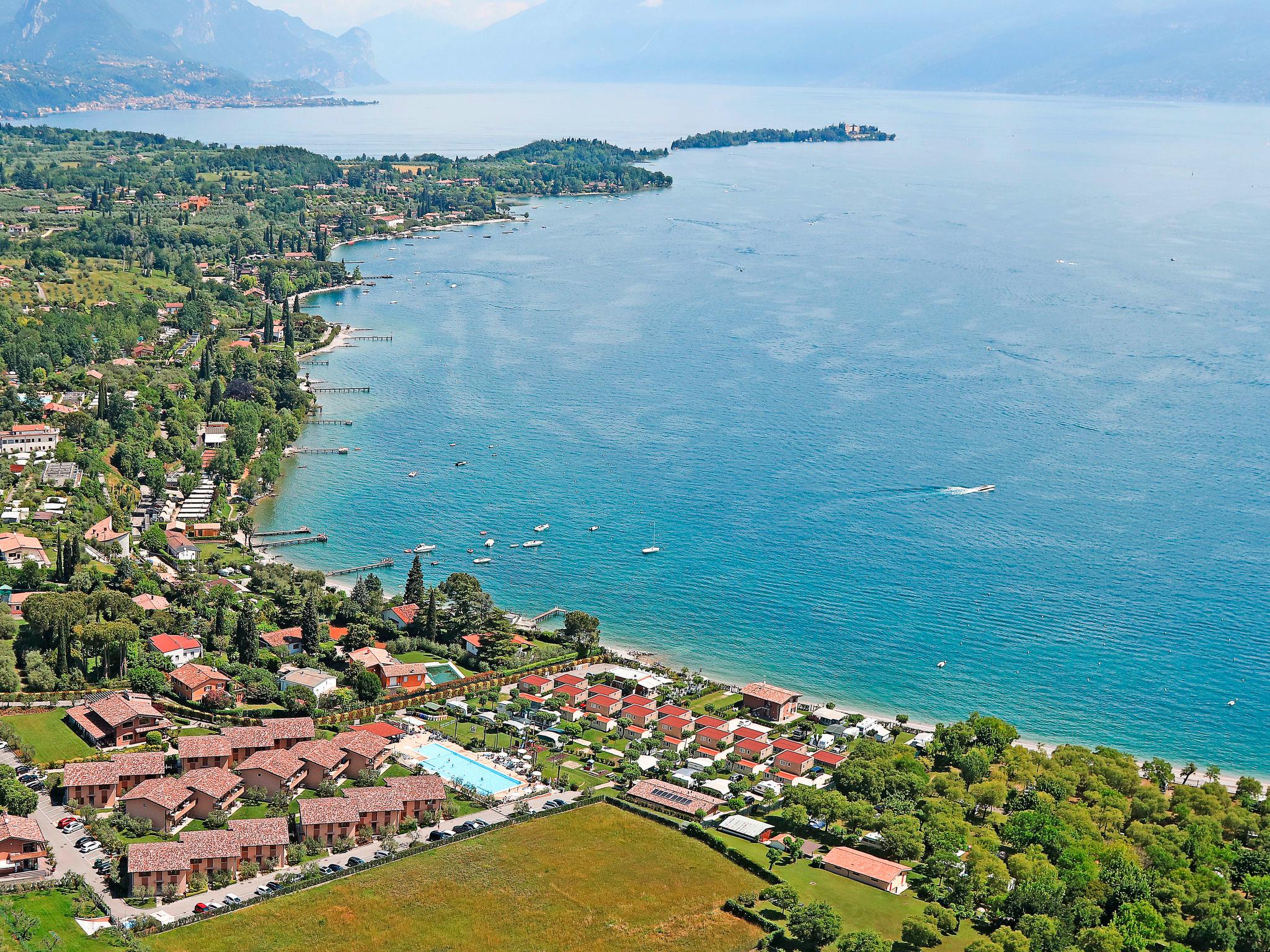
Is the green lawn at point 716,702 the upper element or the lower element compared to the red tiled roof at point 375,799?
lower

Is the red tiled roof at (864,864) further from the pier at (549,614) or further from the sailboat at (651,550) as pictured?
the sailboat at (651,550)

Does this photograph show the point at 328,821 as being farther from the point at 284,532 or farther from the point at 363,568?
the point at 284,532

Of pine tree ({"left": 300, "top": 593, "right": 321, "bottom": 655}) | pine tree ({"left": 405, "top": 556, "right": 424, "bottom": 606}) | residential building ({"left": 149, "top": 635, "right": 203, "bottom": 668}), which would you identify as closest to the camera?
residential building ({"left": 149, "top": 635, "right": 203, "bottom": 668})

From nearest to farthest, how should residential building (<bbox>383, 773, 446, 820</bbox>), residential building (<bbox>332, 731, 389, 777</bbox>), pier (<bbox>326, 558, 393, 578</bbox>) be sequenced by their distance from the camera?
residential building (<bbox>383, 773, 446, 820</bbox>) → residential building (<bbox>332, 731, 389, 777</bbox>) → pier (<bbox>326, 558, 393, 578</bbox>)

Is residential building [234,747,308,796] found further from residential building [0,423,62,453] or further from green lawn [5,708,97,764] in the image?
residential building [0,423,62,453]

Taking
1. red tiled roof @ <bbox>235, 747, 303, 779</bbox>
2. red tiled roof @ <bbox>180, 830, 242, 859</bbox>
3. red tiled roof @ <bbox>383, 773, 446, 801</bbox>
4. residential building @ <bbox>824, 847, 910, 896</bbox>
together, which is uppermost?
red tiled roof @ <bbox>235, 747, 303, 779</bbox>

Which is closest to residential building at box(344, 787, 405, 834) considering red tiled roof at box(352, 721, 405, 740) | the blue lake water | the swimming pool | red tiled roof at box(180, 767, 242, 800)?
the swimming pool

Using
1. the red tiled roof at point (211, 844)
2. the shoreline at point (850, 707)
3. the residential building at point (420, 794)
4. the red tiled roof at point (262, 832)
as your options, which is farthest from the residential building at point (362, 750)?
the shoreline at point (850, 707)
